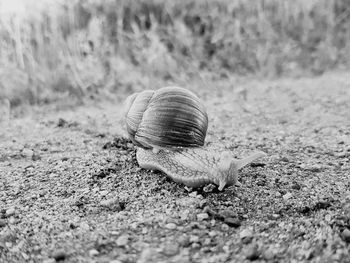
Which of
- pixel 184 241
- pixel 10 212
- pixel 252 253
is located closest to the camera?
pixel 252 253

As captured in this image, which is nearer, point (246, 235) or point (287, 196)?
point (246, 235)

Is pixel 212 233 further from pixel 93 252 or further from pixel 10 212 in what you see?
pixel 10 212

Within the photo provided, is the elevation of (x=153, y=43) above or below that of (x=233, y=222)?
below

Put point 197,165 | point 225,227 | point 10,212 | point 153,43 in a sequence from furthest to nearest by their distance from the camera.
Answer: point 153,43, point 197,165, point 10,212, point 225,227

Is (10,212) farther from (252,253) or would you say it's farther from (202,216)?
(252,253)

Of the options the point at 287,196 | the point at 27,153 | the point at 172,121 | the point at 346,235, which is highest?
the point at 172,121

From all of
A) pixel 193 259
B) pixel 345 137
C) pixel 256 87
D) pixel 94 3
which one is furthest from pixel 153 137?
pixel 94 3

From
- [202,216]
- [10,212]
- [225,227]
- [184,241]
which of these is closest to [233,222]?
[225,227]
